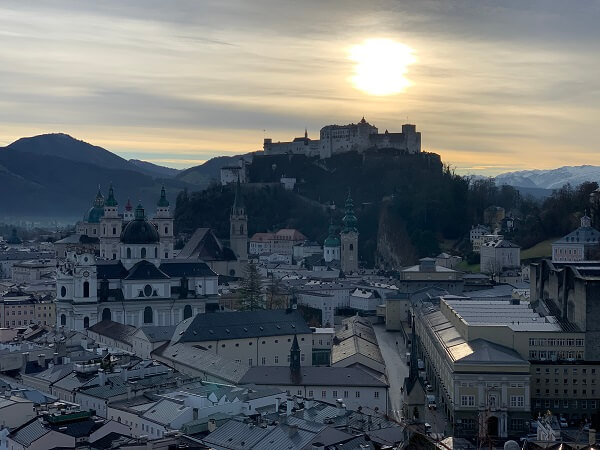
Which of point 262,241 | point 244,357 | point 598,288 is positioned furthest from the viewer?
point 262,241

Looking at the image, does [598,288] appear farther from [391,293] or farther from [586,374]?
[391,293]

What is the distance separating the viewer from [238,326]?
4938cm

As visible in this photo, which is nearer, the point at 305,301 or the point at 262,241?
the point at 305,301

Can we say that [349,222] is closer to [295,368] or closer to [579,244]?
[579,244]

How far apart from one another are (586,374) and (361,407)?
893cm

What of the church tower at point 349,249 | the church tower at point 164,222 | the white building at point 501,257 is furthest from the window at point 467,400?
the church tower at point 349,249

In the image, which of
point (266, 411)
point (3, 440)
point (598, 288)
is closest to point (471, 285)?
point (598, 288)

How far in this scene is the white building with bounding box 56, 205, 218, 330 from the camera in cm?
5788

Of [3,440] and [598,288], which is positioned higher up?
[598,288]

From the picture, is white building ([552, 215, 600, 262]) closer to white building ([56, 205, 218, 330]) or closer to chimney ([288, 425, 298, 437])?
white building ([56, 205, 218, 330])

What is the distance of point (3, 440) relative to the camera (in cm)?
2945

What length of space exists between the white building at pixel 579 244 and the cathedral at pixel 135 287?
24.9 m

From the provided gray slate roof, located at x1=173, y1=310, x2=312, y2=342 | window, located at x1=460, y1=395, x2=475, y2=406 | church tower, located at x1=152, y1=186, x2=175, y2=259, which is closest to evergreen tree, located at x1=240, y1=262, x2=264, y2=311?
church tower, located at x1=152, y1=186, x2=175, y2=259

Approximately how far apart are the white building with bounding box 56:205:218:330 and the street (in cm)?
1093
